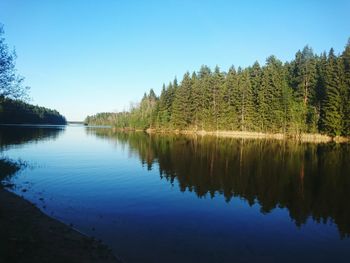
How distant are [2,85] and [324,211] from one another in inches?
1127

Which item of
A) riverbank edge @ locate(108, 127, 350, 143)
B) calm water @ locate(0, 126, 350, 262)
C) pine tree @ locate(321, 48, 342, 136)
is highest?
pine tree @ locate(321, 48, 342, 136)

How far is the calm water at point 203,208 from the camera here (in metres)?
11.3

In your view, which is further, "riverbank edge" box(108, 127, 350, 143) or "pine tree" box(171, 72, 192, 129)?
"pine tree" box(171, 72, 192, 129)

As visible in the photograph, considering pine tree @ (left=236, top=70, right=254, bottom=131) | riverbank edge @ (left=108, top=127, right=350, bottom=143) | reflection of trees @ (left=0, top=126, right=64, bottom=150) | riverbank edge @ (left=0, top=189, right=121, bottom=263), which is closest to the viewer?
riverbank edge @ (left=0, top=189, right=121, bottom=263)

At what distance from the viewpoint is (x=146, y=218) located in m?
14.6

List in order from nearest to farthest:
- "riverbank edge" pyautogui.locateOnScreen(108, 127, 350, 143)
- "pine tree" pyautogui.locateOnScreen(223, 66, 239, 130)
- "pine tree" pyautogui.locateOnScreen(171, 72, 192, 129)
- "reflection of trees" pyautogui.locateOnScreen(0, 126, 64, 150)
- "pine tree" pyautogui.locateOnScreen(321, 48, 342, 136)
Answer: "reflection of trees" pyautogui.locateOnScreen(0, 126, 64, 150)
"pine tree" pyautogui.locateOnScreen(321, 48, 342, 136)
"riverbank edge" pyautogui.locateOnScreen(108, 127, 350, 143)
"pine tree" pyautogui.locateOnScreen(223, 66, 239, 130)
"pine tree" pyautogui.locateOnScreen(171, 72, 192, 129)

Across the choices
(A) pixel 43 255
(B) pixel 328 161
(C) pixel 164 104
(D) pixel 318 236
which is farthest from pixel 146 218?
(C) pixel 164 104

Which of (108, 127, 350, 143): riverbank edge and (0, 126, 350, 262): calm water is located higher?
(108, 127, 350, 143): riverbank edge

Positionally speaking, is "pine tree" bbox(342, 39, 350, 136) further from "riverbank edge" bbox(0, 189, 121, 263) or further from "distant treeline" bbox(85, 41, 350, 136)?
"riverbank edge" bbox(0, 189, 121, 263)

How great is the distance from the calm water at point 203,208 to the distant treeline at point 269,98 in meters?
44.2

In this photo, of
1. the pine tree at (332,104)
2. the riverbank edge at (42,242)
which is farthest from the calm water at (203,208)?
the pine tree at (332,104)

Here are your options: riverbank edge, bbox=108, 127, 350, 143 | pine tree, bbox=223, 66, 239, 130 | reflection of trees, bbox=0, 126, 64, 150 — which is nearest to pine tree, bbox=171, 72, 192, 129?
riverbank edge, bbox=108, 127, 350, 143

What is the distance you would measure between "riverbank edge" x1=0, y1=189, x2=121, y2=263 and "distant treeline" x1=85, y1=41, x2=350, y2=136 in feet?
218

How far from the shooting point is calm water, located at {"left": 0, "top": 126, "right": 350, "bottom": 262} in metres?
11.3
